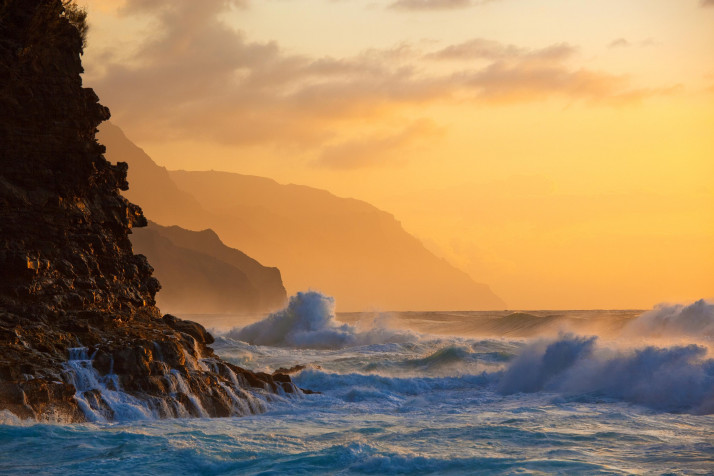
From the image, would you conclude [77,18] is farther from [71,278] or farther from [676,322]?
[676,322]

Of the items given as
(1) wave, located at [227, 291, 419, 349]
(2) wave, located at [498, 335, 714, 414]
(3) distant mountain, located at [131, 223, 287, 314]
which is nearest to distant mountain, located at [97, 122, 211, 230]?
(3) distant mountain, located at [131, 223, 287, 314]

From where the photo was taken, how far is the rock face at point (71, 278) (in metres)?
16.7

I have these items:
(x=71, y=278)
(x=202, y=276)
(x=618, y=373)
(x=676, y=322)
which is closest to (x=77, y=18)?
(x=71, y=278)

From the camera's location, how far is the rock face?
54.6ft

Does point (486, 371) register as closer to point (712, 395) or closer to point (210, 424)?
point (712, 395)

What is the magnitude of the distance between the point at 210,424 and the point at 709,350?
1654 cm

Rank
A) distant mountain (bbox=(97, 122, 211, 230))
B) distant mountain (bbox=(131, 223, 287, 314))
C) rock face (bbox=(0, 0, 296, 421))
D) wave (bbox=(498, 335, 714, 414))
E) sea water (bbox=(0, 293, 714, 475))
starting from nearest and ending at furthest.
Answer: sea water (bbox=(0, 293, 714, 475)) → rock face (bbox=(0, 0, 296, 421)) → wave (bbox=(498, 335, 714, 414)) → distant mountain (bbox=(131, 223, 287, 314)) → distant mountain (bbox=(97, 122, 211, 230))

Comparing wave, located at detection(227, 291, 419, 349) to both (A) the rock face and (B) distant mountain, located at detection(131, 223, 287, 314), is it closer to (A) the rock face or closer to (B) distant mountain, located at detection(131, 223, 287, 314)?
(A) the rock face

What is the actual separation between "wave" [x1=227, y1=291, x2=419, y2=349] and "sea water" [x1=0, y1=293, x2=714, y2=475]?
11326 mm

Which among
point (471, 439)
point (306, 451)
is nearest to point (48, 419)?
point (306, 451)

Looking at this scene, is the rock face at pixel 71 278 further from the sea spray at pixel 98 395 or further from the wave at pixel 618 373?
the wave at pixel 618 373

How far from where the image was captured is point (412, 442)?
14867mm

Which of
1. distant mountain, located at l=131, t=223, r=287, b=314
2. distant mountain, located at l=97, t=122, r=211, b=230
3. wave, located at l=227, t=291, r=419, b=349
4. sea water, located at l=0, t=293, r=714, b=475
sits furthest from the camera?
distant mountain, located at l=97, t=122, r=211, b=230

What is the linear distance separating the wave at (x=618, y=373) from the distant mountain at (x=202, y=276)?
4039 inches
